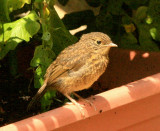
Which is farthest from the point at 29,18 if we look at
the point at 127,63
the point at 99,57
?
the point at 127,63

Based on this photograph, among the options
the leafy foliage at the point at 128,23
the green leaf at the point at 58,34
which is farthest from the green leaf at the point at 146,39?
the green leaf at the point at 58,34

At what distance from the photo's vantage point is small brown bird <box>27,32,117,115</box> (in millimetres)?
3945

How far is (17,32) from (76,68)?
552 mm

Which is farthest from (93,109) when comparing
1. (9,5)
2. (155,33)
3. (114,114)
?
(155,33)

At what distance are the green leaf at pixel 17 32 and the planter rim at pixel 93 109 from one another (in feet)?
2.00

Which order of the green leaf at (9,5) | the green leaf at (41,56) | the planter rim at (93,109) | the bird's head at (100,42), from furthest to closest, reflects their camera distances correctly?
the bird's head at (100,42) < the green leaf at (41,56) < the green leaf at (9,5) < the planter rim at (93,109)

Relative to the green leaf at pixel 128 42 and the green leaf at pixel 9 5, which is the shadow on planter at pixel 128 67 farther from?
the green leaf at pixel 9 5

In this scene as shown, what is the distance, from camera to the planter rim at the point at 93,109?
3467 millimetres

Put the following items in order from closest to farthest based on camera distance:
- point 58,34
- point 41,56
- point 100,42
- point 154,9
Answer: point 41,56
point 100,42
point 58,34
point 154,9

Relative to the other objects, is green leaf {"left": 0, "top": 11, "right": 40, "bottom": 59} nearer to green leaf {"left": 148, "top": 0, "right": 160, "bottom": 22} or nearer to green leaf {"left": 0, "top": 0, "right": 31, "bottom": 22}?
green leaf {"left": 0, "top": 0, "right": 31, "bottom": 22}

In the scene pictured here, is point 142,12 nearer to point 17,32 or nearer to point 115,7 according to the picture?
point 115,7

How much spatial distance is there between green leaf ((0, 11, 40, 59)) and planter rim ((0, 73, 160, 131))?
0.61 meters

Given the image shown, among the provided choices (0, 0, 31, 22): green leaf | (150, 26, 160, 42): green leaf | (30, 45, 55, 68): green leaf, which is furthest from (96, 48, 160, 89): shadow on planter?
(0, 0, 31, 22): green leaf

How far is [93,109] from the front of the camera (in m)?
3.81
